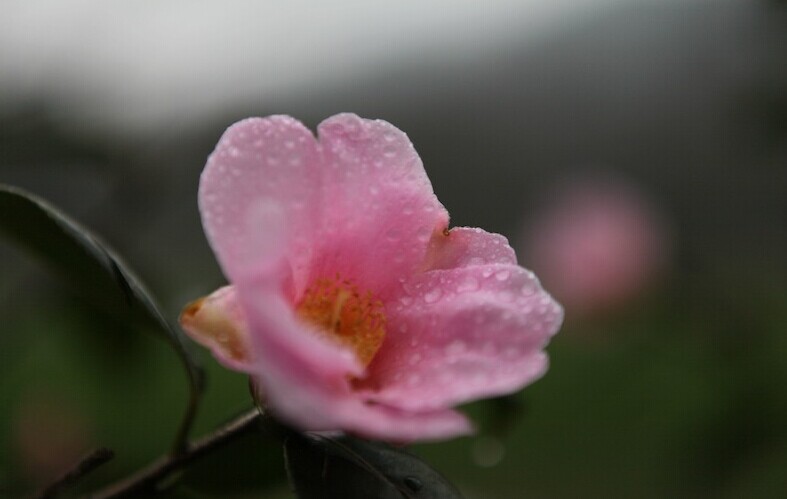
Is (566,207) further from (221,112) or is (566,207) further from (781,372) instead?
(221,112)

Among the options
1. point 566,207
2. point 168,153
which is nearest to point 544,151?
point 566,207

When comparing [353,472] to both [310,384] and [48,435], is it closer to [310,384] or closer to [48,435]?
[310,384]

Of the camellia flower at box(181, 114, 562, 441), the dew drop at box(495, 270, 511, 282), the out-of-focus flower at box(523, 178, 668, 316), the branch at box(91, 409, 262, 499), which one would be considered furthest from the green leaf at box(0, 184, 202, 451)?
the out-of-focus flower at box(523, 178, 668, 316)

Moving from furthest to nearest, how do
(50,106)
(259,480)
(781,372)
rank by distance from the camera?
(781,372)
(50,106)
(259,480)

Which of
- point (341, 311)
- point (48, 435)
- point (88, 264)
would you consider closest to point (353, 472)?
point (341, 311)

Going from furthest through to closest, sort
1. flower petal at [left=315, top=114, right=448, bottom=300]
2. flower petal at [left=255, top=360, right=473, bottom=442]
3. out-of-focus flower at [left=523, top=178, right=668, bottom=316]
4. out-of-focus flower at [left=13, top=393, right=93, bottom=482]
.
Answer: out-of-focus flower at [left=523, top=178, right=668, bottom=316] < out-of-focus flower at [left=13, top=393, right=93, bottom=482] < flower petal at [left=315, top=114, right=448, bottom=300] < flower petal at [left=255, top=360, right=473, bottom=442]

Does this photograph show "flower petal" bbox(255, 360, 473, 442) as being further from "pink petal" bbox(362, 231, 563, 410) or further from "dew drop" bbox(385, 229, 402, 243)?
"dew drop" bbox(385, 229, 402, 243)
